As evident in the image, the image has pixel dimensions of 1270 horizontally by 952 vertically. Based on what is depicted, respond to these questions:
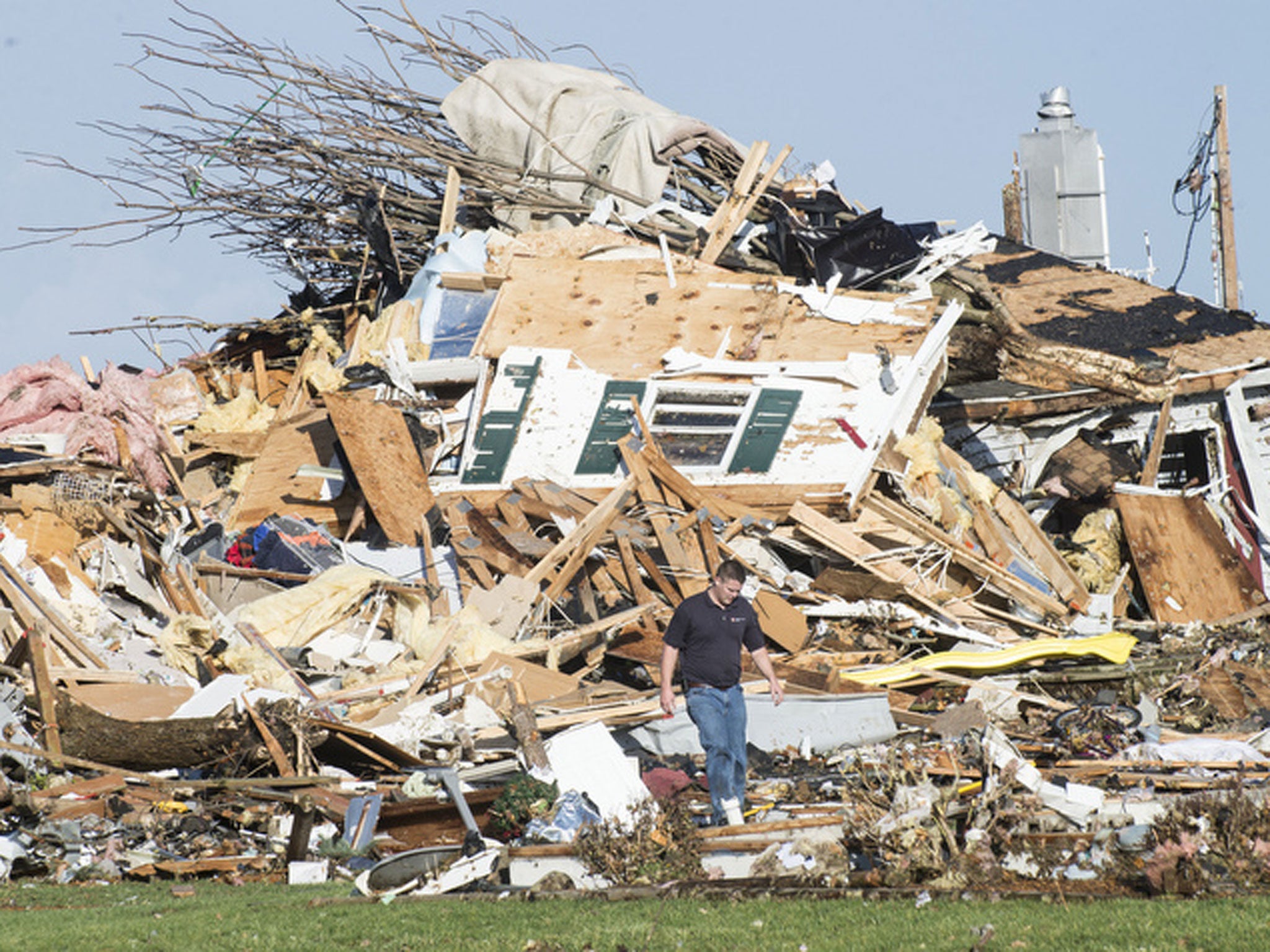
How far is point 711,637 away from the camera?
8.02 metres

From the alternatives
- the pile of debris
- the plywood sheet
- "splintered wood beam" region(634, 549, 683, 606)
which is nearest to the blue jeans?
the pile of debris

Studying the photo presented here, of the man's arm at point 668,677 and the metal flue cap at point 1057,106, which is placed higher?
the metal flue cap at point 1057,106

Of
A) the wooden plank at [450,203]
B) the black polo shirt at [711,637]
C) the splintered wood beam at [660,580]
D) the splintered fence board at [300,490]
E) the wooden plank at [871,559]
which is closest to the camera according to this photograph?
the black polo shirt at [711,637]

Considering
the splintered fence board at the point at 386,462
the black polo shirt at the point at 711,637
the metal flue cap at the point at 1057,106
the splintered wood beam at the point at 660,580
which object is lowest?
the splintered wood beam at the point at 660,580

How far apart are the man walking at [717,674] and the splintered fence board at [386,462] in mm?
6455

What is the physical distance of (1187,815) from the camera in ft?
21.4

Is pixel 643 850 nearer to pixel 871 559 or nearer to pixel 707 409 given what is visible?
pixel 871 559

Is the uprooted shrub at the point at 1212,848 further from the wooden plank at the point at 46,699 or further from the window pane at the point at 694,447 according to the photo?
the window pane at the point at 694,447

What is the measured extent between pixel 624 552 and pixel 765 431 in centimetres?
291

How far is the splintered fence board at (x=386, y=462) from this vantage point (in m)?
14.0

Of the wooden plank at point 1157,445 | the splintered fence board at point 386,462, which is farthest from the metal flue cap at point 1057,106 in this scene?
the splintered fence board at point 386,462

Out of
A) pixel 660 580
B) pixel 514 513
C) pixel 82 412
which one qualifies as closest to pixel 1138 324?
pixel 660 580

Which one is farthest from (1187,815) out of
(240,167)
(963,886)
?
(240,167)

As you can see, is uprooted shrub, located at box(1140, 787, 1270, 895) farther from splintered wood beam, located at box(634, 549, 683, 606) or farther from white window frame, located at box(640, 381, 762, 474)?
white window frame, located at box(640, 381, 762, 474)
